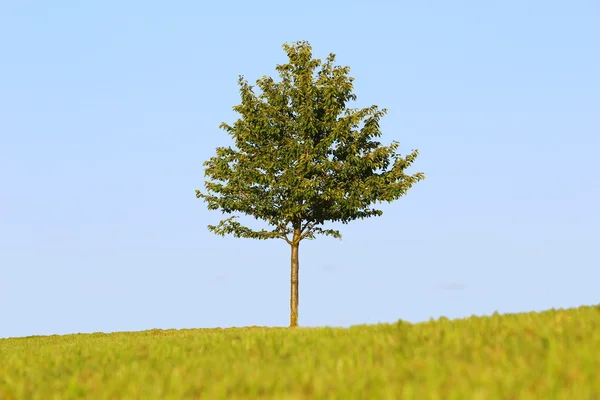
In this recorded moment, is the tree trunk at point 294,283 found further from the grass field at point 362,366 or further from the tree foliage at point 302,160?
the grass field at point 362,366

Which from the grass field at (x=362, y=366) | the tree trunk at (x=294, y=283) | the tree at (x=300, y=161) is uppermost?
the tree at (x=300, y=161)

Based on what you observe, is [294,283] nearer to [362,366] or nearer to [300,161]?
[300,161]

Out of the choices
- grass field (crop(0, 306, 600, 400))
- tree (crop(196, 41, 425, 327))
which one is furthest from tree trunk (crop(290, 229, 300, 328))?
grass field (crop(0, 306, 600, 400))

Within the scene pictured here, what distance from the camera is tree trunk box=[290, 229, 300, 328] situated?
31309 millimetres

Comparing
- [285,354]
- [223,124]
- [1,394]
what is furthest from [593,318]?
[223,124]

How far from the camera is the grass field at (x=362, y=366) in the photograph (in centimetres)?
670

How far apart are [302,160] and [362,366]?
22385mm

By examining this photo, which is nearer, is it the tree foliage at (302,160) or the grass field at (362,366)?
the grass field at (362,366)

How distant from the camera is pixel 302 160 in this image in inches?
1184

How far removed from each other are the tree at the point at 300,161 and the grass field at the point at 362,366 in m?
19.0

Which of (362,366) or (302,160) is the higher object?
(302,160)

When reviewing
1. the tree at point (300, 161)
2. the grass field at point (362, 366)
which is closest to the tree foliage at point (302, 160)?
the tree at point (300, 161)

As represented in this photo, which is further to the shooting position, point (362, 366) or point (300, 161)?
point (300, 161)

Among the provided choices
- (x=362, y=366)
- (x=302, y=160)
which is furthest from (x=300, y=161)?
(x=362, y=366)
